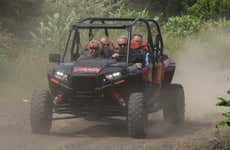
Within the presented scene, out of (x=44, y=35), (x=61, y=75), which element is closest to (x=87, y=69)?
(x=61, y=75)

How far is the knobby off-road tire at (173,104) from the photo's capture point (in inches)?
540

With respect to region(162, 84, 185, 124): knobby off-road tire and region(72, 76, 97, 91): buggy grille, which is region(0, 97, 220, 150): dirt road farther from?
region(72, 76, 97, 91): buggy grille

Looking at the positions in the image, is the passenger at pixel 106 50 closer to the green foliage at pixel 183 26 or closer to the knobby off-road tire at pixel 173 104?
the knobby off-road tire at pixel 173 104

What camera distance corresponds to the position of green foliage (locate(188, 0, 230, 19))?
42031 millimetres

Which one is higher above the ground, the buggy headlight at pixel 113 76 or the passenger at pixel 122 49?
the passenger at pixel 122 49

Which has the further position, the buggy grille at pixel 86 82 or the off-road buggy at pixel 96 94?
the buggy grille at pixel 86 82

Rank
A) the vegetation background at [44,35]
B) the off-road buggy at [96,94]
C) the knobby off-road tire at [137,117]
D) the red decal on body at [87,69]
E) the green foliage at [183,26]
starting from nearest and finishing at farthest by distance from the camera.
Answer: the knobby off-road tire at [137,117] < the off-road buggy at [96,94] < the red decal on body at [87,69] < the vegetation background at [44,35] < the green foliage at [183,26]

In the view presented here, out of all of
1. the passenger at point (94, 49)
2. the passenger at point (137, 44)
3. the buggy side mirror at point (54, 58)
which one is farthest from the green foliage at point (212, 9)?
the buggy side mirror at point (54, 58)

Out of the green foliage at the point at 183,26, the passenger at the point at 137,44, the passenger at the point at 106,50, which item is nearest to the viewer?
the passenger at the point at 106,50

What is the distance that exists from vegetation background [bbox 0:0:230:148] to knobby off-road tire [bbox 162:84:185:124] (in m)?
5.40

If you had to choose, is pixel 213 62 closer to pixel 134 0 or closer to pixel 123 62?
pixel 123 62

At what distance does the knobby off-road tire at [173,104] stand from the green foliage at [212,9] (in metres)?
28.3

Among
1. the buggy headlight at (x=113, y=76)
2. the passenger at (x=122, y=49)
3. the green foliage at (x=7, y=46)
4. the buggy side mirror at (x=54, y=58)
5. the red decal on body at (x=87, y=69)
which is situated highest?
the passenger at (x=122, y=49)

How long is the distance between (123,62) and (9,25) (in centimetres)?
1346
